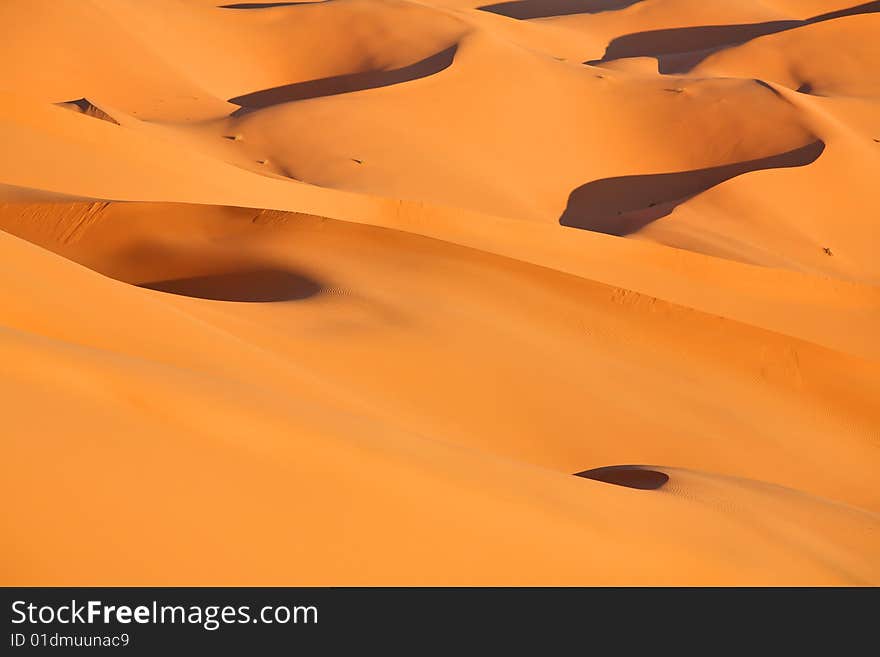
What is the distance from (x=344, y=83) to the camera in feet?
52.7

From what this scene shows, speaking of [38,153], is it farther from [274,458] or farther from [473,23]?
[473,23]

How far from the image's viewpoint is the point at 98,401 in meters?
2.65

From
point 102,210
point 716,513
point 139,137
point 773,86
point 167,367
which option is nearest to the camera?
point 167,367

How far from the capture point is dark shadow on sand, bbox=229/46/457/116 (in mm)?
15195

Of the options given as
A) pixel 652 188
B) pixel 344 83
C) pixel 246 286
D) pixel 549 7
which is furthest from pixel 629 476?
pixel 549 7

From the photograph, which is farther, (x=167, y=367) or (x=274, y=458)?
(x=167, y=367)

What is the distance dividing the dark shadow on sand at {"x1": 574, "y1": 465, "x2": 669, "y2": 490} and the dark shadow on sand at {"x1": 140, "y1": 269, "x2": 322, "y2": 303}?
2.01 m

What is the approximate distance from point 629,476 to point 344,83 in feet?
41.2

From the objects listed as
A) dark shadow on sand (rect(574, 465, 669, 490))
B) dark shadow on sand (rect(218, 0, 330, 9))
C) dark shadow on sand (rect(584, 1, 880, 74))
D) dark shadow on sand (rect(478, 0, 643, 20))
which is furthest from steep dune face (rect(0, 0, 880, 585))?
dark shadow on sand (rect(478, 0, 643, 20))

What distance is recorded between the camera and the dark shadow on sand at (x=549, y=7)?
25203 mm

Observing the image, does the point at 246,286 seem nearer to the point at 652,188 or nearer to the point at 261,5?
the point at 652,188

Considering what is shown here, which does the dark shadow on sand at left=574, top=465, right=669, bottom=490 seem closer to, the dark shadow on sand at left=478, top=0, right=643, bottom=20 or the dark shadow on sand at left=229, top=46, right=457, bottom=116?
the dark shadow on sand at left=229, top=46, right=457, bottom=116
